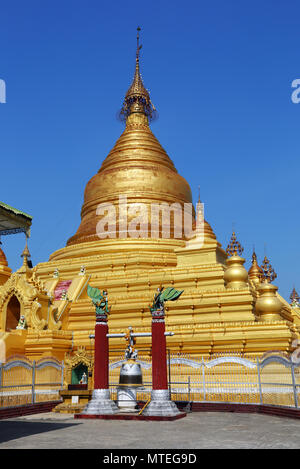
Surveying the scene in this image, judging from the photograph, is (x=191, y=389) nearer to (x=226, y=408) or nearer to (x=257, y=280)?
(x=226, y=408)

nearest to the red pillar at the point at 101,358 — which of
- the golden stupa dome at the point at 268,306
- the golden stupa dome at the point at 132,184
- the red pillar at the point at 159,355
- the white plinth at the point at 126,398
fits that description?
the white plinth at the point at 126,398

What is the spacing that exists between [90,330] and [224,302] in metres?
6.21

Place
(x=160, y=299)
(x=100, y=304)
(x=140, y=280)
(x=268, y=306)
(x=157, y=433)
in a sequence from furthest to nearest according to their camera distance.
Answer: (x=140, y=280), (x=268, y=306), (x=100, y=304), (x=160, y=299), (x=157, y=433)

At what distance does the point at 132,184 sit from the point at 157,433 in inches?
825

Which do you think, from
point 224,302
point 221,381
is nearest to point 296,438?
point 221,381

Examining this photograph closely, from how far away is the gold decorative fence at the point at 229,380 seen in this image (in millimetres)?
15664

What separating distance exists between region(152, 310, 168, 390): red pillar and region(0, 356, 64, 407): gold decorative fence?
15.9ft

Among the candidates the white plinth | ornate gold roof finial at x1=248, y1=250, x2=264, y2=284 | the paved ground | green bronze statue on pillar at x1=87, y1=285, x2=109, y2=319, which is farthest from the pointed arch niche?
ornate gold roof finial at x1=248, y1=250, x2=264, y2=284

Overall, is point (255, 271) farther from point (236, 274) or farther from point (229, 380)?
point (229, 380)

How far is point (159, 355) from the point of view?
44.9 feet

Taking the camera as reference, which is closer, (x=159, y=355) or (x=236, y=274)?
(x=159, y=355)

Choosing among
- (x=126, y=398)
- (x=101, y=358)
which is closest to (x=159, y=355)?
(x=101, y=358)

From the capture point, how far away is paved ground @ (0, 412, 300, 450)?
28.8ft

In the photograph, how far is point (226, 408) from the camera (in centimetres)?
1545
